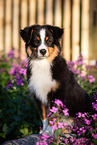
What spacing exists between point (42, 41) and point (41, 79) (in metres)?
0.55

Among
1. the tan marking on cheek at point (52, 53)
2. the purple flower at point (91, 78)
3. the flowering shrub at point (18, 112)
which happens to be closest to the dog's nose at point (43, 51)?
the tan marking on cheek at point (52, 53)

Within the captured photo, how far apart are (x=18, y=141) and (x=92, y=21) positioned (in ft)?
18.4

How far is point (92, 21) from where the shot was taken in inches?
299

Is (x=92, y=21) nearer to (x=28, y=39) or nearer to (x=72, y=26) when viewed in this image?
(x=72, y=26)

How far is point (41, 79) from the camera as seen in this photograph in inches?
130

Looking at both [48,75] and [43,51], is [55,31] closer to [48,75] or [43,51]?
[43,51]

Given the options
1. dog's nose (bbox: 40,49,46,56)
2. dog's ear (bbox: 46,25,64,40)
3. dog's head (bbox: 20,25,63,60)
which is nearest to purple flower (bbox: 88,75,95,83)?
dog's head (bbox: 20,25,63,60)

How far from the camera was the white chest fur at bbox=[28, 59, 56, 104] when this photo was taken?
322 cm

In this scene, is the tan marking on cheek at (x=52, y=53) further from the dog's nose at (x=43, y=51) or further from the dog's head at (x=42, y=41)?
the dog's nose at (x=43, y=51)

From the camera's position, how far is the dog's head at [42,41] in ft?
10.7

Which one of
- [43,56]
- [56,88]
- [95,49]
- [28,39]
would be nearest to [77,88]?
[56,88]

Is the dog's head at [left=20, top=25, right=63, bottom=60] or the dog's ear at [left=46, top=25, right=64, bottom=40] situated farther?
the dog's ear at [left=46, top=25, right=64, bottom=40]

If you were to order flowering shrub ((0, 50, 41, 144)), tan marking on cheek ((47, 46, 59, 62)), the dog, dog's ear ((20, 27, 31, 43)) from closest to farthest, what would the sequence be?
the dog
tan marking on cheek ((47, 46, 59, 62))
dog's ear ((20, 27, 31, 43))
flowering shrub ((0, 50, 41, 144))

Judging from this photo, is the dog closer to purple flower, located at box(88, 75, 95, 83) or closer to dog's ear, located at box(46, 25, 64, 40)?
dog's ear, located at box(46, 25, 64, 40)
